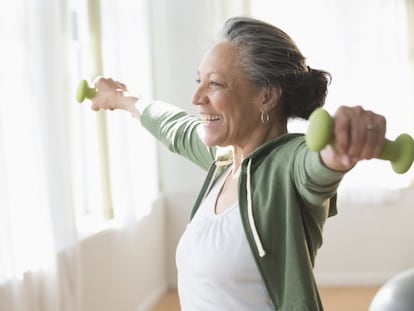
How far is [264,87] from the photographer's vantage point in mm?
1234

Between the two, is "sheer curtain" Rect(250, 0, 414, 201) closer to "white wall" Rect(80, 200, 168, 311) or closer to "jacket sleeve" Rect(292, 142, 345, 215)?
"white wall" Rect(80, 200, 168, 311)

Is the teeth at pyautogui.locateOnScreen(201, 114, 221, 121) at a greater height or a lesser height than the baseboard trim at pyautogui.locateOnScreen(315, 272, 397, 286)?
greater

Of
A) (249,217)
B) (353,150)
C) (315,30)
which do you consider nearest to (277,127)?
(249,217)

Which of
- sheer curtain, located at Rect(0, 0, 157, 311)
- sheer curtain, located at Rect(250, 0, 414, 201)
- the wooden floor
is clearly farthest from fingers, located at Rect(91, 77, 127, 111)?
sheer curtain, located at Rect(250, 0, 414, 201)

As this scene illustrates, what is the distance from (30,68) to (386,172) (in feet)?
9.69

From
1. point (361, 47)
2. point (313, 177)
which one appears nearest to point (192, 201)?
point (361, 47)

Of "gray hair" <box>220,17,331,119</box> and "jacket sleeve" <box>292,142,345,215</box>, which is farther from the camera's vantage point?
"gray hair" <box>220,17,331,119</box>

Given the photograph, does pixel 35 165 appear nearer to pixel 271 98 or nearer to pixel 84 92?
pixel 84 92

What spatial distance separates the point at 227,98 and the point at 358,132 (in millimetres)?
493

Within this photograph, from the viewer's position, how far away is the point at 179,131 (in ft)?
5.42

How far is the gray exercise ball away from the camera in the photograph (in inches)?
70.9

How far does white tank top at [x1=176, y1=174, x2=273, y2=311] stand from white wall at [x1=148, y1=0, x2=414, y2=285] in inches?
A: 132

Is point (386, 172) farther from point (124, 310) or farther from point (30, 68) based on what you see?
point (30, 68)

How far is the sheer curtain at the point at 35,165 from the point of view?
222 centimetres
